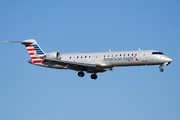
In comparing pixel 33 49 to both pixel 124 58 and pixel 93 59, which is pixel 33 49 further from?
pixel 124 58

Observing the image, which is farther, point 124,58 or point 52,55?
point 52,55

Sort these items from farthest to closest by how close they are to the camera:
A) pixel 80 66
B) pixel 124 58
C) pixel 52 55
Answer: pixel 52 55 < pixel 80 66 < pixel 124 58

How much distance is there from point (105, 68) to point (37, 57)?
947 centimetres

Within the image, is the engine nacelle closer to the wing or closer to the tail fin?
the wing

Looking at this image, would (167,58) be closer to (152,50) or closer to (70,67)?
(152,50)

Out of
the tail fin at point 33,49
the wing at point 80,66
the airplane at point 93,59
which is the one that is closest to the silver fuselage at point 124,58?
the airplane at point 93,59

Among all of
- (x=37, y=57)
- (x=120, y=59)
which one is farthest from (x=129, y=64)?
(x=37, y=57)

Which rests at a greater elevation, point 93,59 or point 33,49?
point 33,49

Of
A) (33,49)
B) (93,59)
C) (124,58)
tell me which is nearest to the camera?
(124,58)

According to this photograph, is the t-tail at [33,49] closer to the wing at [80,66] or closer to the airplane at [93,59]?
the airplane at [93,59]

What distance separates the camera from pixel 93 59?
145 feet

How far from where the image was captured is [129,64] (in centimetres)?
4234

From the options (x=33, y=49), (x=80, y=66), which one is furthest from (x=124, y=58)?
(x=33, y=49)

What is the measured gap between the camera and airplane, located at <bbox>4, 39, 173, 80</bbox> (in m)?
41.7
